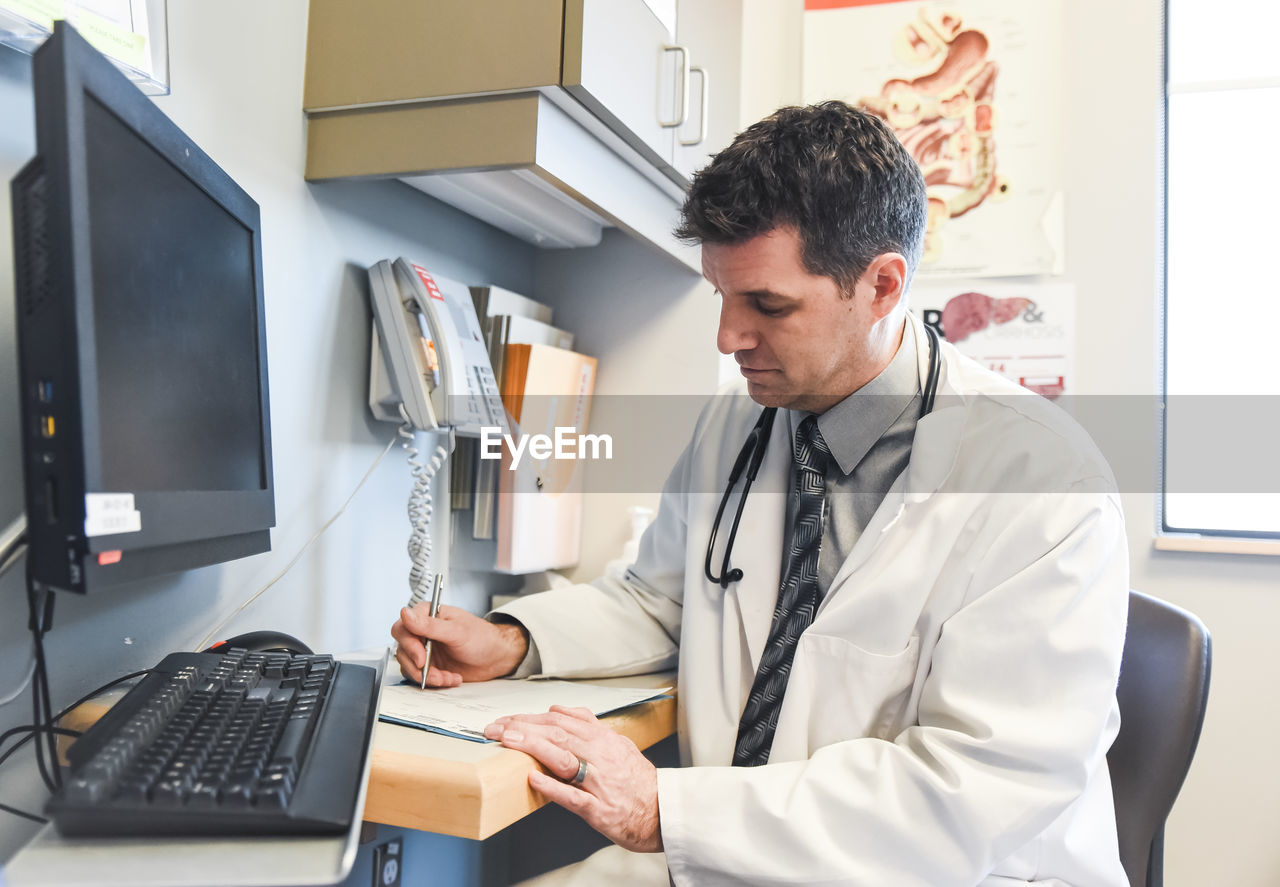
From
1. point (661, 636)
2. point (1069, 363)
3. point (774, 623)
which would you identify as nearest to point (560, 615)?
point (661, 636)

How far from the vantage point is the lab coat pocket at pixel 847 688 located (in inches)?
37.7

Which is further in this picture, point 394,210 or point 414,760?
point 394,210

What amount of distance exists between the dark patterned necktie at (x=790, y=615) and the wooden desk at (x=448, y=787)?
339mm

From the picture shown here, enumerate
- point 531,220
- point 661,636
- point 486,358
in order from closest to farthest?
1. point 661,636
2. point 486,358
3. point 531,220

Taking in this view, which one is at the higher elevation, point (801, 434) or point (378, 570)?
point (801, 434)

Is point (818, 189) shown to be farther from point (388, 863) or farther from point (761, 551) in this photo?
point (388, 863)

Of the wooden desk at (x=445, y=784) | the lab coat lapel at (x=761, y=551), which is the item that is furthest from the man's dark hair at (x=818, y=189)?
the wooden desk at (x=445, y=784)

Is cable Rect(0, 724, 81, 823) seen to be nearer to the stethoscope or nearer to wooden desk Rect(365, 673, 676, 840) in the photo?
wooden desk Rect(365, 673, 676, 840)

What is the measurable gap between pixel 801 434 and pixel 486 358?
0.49 meters

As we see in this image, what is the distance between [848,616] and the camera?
96 centimetres

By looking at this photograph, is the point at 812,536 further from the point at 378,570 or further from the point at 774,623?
the point at 378,570

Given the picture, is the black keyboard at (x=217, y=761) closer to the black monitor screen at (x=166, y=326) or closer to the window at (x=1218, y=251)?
the black monitor screen at (x=166, y=326)

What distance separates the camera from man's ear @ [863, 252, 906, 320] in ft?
3.37

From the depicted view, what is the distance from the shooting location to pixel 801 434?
1.12 meters
